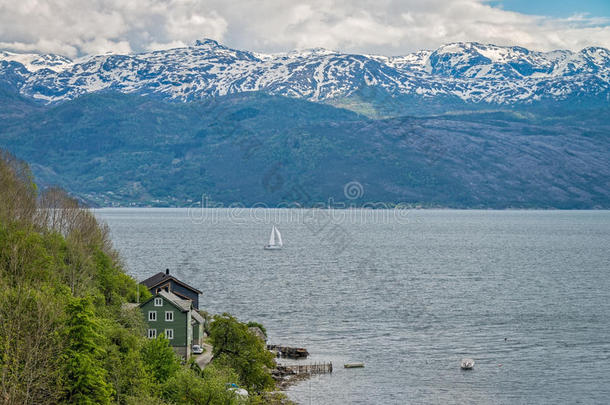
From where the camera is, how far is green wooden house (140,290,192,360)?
66.2m

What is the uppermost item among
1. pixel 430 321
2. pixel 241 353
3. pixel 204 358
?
pixel 241 353

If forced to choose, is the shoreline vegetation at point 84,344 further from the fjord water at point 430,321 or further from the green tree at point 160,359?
the fjord water at point 430,321

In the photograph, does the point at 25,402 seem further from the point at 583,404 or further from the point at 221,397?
the point at 583,404

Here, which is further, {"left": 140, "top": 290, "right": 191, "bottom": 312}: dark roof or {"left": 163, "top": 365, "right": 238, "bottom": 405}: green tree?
{"left": 140, "top": 290, "right": 191, "bottom": 312}: dark roof

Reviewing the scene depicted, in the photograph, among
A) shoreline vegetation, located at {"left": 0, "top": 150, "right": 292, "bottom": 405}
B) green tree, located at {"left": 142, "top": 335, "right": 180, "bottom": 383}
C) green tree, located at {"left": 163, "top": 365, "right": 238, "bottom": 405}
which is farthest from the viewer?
green tree, located at {"left": 142, "top": 335, "right": 180, "bottom": 383}

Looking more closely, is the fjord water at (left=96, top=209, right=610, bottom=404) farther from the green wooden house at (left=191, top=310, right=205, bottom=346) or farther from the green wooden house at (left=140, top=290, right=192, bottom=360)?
the green wooden house at (left=140, top=290, right=192, bottom=360)

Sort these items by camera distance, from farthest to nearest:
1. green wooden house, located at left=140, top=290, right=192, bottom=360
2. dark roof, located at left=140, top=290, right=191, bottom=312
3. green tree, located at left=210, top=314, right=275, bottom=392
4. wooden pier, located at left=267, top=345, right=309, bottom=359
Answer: wooden pier, located at left=267, top=345, right=309, bottom=359
dark roof, located at left=140, top=290, right=191, bottom=312
green wooden house, located at left=140, top=290, right=192, bottom=360
green tree, located at left=210, top=314, right=275, bottom=392

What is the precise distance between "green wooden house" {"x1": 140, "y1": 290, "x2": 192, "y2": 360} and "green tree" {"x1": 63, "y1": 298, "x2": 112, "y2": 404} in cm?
2119

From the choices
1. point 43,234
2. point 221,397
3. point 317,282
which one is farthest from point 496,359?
point 317,282

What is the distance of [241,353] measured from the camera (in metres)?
64.0

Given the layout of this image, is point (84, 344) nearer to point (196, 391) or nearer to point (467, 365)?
point (196, 391)

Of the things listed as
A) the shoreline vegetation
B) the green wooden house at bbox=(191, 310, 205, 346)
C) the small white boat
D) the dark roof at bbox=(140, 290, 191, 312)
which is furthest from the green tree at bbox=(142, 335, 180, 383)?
the small white boat

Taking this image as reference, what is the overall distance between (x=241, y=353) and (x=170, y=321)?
752 centimetres

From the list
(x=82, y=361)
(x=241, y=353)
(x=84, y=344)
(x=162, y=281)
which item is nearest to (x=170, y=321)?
(x=241, y=353)
